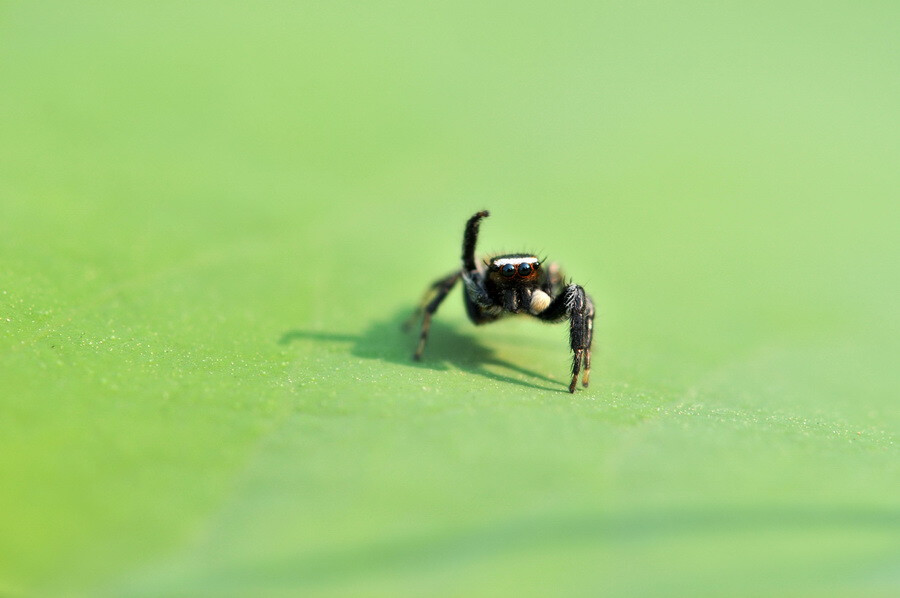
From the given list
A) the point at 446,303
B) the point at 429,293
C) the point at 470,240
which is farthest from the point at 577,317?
the point at 446,303

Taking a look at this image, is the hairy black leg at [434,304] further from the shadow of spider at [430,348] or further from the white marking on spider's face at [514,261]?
the white marking on spider's face at [514,261]

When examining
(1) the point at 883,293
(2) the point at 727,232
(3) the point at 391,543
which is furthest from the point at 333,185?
(1) the point at 883,293

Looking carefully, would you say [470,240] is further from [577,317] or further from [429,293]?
[577,317]

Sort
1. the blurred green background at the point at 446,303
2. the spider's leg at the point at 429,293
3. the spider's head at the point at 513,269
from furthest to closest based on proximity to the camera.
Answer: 1. the spider's leg at the point at 429,293
2. the spider's head at the point at 513,269
3. the blurred green background at the point at 446,303

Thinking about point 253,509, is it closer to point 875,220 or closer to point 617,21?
point 875,220

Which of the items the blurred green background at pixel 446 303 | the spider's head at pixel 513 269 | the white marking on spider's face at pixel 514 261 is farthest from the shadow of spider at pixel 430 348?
the white marking on spider's face at pixel 514 261

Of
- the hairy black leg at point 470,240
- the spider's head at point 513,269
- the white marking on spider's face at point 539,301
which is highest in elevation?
the hairy black leg at point 470,240
